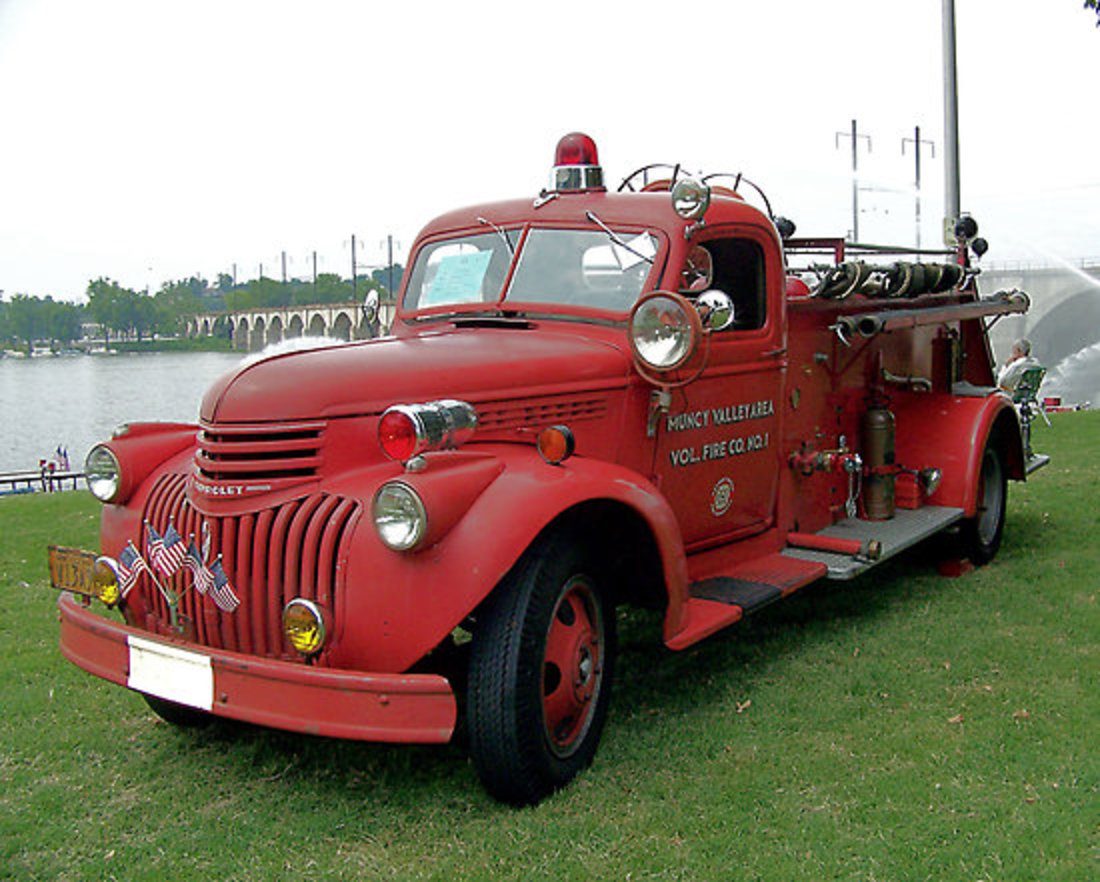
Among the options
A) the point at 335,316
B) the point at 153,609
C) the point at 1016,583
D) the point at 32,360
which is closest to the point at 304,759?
the point at 153,609

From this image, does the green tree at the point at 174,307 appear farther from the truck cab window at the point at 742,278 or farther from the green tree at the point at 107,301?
the truck cab window at the point at 742,278

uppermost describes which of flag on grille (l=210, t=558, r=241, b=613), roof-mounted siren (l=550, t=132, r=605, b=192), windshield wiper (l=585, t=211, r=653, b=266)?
A: roof-mounted siren (l=550, t=132, r=605, b=192)

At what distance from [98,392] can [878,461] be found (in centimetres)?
4775

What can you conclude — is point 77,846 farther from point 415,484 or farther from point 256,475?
point 415,484

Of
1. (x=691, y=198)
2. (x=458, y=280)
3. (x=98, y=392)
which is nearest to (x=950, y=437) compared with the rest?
(x=691, y=198)

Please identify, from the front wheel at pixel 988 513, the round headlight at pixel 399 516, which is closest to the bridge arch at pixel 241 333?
the front wheel at pixel 988 513

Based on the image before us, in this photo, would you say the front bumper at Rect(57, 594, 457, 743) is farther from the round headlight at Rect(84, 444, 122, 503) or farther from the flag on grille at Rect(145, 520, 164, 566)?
the round headlight at Rect(84, 444, 122, 503)

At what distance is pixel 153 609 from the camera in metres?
3.87

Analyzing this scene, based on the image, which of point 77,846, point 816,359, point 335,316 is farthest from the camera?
point 335,316

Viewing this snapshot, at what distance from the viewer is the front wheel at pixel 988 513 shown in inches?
262

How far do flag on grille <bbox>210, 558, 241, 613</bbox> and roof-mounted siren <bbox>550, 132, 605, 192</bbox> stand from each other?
2.45 meters

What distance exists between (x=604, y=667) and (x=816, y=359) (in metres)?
2.44

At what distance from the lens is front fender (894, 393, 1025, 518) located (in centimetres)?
640

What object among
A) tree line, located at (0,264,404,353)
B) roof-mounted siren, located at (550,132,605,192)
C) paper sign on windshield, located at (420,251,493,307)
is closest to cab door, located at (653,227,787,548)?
roof-mounted siren, located at (550,132,605,192)
